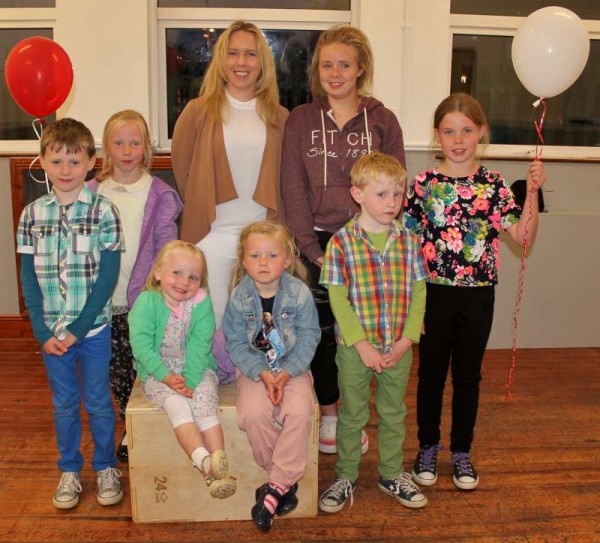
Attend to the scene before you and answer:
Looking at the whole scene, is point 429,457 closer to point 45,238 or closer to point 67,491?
point 67,491

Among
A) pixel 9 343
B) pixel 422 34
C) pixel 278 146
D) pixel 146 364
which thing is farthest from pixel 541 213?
pixel 9 343

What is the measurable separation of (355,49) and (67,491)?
5.82ft

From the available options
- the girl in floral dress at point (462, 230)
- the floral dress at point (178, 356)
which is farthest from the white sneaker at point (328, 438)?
the floral dress at point (178, 356)

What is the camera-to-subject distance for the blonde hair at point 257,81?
2.32m

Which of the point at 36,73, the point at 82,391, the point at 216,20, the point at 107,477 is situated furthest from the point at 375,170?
the point at 216,20

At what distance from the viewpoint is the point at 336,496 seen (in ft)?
7.29

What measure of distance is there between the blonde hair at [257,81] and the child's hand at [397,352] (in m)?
0.90

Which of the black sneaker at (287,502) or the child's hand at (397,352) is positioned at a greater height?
the child's hand at (397,352)

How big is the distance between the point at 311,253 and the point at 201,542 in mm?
988

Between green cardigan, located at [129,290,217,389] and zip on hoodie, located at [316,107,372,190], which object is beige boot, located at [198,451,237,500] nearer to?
green cardigan, located at [129,290,217,389]

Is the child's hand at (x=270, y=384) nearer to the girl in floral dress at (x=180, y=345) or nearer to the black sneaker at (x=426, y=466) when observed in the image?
the girl in floral dress at (x=180, y=345)

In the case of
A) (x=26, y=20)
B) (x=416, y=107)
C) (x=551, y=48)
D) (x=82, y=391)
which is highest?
(x=26, y=20)

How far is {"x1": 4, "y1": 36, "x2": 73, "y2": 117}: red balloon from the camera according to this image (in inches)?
108

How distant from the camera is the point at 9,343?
3.89m
